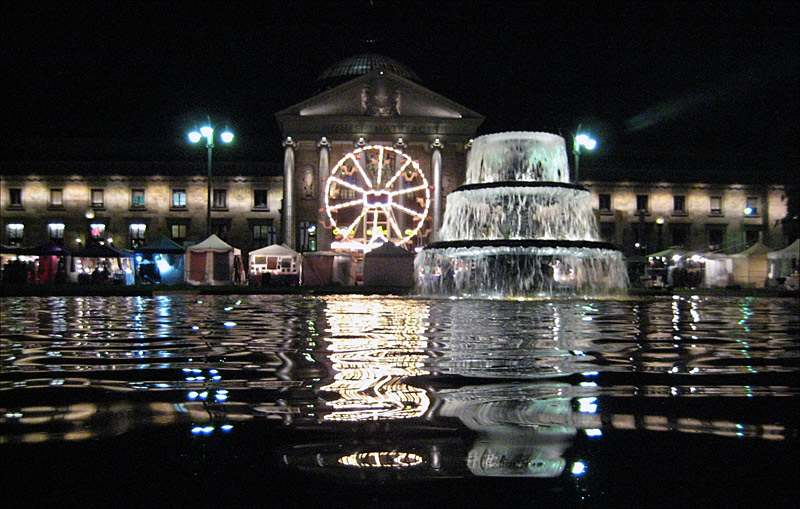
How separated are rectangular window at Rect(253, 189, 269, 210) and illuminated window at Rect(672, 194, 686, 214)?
34773mm

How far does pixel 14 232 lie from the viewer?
210 ft

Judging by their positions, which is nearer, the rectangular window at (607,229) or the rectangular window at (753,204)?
the rectangular window at (607,229)

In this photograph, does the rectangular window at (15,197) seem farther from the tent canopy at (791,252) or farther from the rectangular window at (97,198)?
the tent canopy at (791,252)

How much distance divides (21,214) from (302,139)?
1010 inches

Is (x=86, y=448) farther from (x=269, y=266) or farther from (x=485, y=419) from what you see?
(x=269, y=266)

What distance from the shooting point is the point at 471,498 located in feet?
7.88

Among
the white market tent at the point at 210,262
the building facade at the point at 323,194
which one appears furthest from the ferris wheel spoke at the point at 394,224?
the white market tent at the point at 210,262

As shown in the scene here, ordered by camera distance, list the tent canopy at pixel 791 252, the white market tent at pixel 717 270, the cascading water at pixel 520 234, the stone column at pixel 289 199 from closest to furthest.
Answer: the cascading water at pixel 520 234 → the tent canopy at pixel 791 252 → the white market tent at pixel 717 270 → the stone column at pixel 289 199

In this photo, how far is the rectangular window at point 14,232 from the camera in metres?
63.8

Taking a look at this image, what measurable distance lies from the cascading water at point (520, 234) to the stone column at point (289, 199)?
30948mm

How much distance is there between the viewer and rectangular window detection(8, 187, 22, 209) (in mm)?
63719

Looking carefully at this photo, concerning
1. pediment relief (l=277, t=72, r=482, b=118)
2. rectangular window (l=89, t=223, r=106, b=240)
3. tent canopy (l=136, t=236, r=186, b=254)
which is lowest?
tent canopy (l=136, t=236, r=186, b=254)

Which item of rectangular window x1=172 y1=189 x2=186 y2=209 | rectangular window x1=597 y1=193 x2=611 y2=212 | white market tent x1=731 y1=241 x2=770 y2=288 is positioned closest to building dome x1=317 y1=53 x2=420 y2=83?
rectangular window x1=172 y1=189 x2=186 y2=209

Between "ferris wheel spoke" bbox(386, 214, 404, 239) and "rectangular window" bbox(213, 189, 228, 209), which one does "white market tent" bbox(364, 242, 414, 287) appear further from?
"rectangular window" bbox(213, 189, 228, 209)
